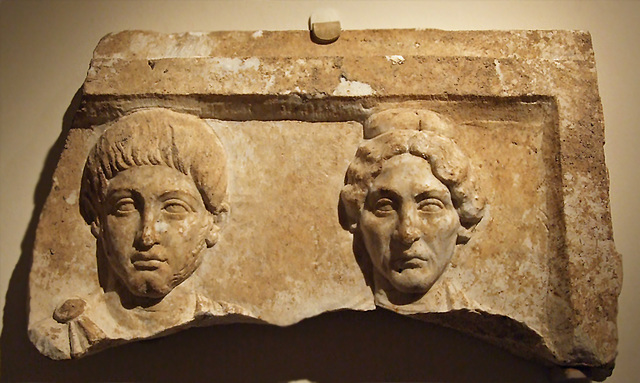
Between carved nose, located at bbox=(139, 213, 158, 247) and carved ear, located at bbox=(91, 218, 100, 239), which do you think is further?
carved ear, located at bbox=(91, 218, 100, 239)

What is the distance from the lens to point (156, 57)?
1.96 meters

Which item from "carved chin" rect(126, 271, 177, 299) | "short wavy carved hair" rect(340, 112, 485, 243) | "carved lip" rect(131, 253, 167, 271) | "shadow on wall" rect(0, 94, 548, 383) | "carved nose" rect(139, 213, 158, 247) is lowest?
"shadow on wall" rect(0, 94, 548, 383)

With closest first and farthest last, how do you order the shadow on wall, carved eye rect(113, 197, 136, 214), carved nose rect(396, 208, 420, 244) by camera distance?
1. carved nose rect(396, 208, 420, 244)
2. carved eye rect(113, 197, 136, 214)
3. the shadow on wall

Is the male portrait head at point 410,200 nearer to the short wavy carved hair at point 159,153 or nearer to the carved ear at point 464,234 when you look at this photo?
the carved ear at point 464,234

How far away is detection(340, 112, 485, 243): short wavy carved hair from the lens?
1.75m

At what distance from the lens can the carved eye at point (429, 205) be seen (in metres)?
1.73

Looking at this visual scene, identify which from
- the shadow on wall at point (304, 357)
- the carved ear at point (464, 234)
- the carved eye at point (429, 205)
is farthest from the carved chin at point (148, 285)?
the carved ear at point (464, 234)

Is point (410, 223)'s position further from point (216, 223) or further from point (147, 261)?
point (147, 261)

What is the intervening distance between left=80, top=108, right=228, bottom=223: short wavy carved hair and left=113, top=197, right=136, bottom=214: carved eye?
86 millimetres

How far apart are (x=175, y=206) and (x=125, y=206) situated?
173mm

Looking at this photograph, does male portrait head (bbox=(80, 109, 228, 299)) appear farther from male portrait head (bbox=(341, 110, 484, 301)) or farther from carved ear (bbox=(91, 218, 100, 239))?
male portrait head (bbox=(341, 110, 484, 301))

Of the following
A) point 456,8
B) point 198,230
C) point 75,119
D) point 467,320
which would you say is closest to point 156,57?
point 75,119

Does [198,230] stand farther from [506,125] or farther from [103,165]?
[506,125]

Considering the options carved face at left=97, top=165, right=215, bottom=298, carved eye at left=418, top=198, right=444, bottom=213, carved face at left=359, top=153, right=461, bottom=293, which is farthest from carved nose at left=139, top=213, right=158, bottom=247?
carved eye at left=418, top=198, right=444, bottom=213
